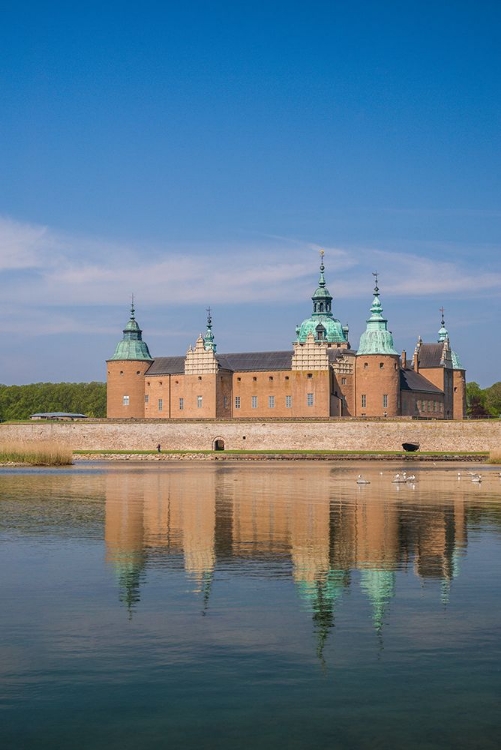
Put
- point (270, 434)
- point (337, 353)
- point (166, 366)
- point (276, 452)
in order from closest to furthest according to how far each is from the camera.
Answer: point (276, 452)
point (270, 434)
point (337, 353)
point (166, 366)

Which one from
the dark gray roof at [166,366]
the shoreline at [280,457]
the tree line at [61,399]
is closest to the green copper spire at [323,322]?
the dark gray roof at [166,366]

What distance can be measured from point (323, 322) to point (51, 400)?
49.6m

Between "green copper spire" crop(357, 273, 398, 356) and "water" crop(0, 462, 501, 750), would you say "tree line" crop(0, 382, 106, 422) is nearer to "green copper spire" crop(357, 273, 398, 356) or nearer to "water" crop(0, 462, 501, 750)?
"green copper spire" crop(357, 273, 398, 356)

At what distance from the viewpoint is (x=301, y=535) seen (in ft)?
60.8

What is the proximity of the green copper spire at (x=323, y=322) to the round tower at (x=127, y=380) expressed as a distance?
45.5ft

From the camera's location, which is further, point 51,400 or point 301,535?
point 51,400

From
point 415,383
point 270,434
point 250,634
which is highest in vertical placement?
point 415,383

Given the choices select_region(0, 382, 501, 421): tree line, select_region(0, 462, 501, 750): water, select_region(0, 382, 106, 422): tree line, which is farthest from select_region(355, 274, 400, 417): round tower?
select_region(0, 462, 501, 750): water

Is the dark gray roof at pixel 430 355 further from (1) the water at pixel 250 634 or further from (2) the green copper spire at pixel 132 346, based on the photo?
(1) the water at pixel 250 634

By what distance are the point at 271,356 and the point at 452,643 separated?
69315 millimetres

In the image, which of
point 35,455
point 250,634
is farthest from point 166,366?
point 250,634

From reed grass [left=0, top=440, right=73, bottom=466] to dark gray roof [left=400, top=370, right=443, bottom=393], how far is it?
34504mm

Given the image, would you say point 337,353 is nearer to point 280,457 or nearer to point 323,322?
point 323,322

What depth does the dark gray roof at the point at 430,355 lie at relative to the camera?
8469 centimetres
